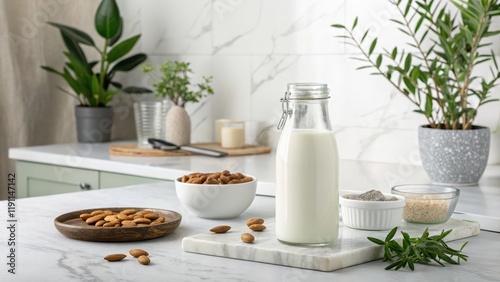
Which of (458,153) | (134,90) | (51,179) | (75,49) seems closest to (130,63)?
(134,90)

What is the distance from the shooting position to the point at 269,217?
1664mm

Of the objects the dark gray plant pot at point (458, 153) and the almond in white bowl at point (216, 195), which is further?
the dark gray plant pot at point (458, 153)

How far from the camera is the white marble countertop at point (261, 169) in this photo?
189 centimetres

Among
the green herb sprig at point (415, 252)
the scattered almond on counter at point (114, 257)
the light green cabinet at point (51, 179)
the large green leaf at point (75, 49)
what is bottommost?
the light green cabinet at point (51, 179)

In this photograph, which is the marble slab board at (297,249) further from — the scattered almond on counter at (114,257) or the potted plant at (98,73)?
the potted plant at (98,73)

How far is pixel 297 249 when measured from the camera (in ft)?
4.26

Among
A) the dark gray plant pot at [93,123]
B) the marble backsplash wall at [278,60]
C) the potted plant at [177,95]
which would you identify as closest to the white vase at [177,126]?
the potted plant at [177,95]

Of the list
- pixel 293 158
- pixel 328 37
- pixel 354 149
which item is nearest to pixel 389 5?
pixel 328 37

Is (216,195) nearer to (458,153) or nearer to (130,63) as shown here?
(458,153)

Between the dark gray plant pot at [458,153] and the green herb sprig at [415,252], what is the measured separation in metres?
0.84

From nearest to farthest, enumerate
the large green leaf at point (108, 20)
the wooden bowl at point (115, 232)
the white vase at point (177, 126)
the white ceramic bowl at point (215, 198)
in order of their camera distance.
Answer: the wooden bowl at point (115, 232)
the white ceramic bowl at point (215, 198)
the white vase at point (177, 126)
the large green leaf at point (108, 20)

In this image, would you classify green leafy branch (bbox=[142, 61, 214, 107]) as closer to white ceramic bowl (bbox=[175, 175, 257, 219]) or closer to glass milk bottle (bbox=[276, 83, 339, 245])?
white ceramic bowl (bbox=[175, 175, 257, 219])

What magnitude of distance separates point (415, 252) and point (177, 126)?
1705mm

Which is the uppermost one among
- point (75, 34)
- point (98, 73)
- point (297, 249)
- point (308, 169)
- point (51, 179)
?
point (75, 34)
